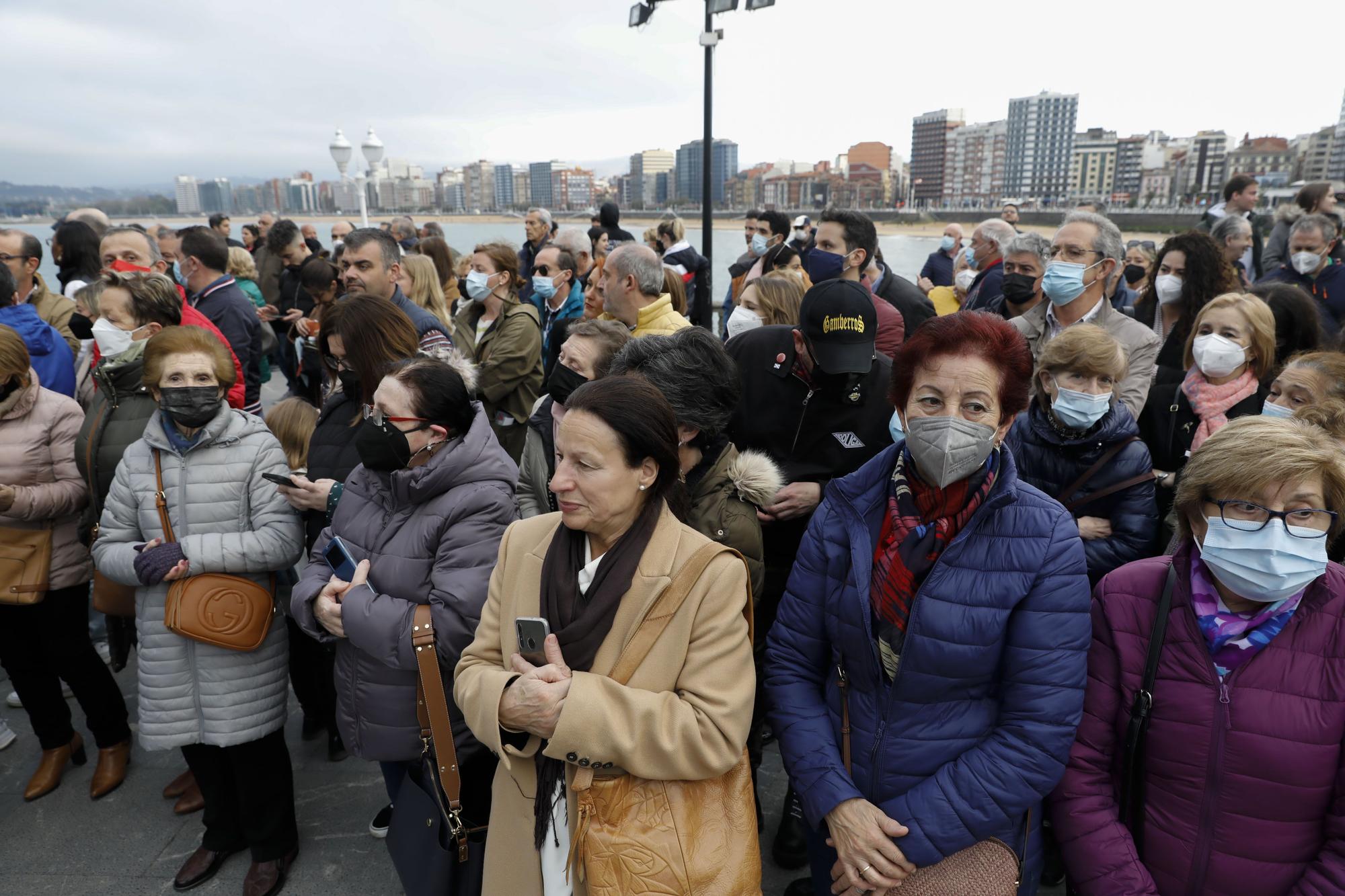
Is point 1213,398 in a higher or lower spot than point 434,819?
higher

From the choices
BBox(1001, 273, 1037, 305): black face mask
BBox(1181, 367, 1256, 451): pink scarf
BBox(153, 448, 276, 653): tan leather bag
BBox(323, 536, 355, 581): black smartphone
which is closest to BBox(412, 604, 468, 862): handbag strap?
BBox(323, 536, 355, 581): black smartphone

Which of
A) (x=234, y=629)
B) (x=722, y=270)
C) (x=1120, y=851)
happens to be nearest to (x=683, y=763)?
(x=1120, y=851)

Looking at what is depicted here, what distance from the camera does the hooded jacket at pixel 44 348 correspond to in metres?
3.84

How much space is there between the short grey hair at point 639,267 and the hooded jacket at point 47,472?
2560mm

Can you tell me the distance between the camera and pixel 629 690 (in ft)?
5.69

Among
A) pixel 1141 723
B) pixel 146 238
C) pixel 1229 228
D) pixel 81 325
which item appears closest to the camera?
pixel 1141 723

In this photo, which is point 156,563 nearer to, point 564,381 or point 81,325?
point 564,381

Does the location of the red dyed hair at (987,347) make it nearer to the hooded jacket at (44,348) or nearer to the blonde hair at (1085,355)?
the blonde hair at (1085,355)

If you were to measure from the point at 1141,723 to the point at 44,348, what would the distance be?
15.7 ft

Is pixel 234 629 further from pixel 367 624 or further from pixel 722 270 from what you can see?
pixel 722 270

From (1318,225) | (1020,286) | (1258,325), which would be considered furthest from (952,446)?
(1318,225)

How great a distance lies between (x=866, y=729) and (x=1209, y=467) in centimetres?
101

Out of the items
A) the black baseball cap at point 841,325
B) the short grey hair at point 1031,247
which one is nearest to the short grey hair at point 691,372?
the black baseball cap at point 841,325

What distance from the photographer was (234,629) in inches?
111
